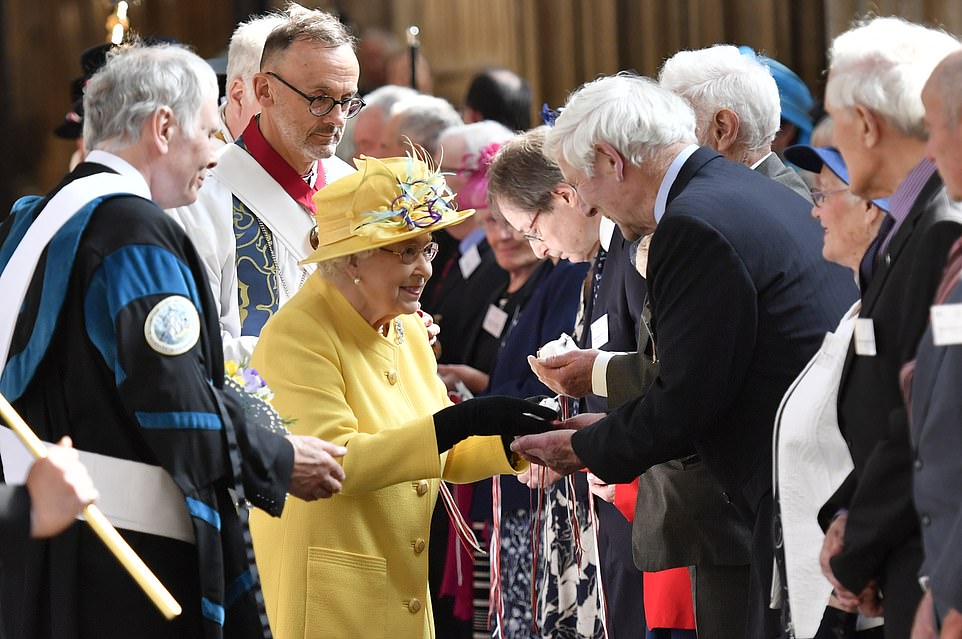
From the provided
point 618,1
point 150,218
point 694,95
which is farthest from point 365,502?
point 618,1

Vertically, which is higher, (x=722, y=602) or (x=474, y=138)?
(x=474, y=138)

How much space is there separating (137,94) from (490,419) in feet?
3.41

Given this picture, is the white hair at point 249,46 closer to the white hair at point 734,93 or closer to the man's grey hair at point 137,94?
the white hair at point 734,93

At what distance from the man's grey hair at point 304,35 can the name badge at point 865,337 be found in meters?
2.06

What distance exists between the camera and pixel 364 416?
3.19 metres

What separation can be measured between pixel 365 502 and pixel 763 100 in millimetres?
1563

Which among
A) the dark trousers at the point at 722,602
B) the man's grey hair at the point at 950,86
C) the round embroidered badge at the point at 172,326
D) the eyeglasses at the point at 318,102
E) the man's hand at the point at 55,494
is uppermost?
the man's grey hair at the point at 950,86

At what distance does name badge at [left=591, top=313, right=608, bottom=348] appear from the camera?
12.7 feet

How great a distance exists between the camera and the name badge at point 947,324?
210 centimetres

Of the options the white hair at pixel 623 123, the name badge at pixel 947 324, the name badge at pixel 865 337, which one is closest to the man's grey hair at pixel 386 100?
the white hair at pixel 623 123

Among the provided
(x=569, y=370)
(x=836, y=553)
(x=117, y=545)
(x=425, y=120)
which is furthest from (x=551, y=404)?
(x=425, y=120)

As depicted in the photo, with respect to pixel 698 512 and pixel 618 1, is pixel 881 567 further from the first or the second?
pixel 618 1

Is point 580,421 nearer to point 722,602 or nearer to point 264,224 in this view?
point 722,602

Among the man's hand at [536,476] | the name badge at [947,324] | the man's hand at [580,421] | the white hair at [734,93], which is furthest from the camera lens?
the white hair at [734,93]
